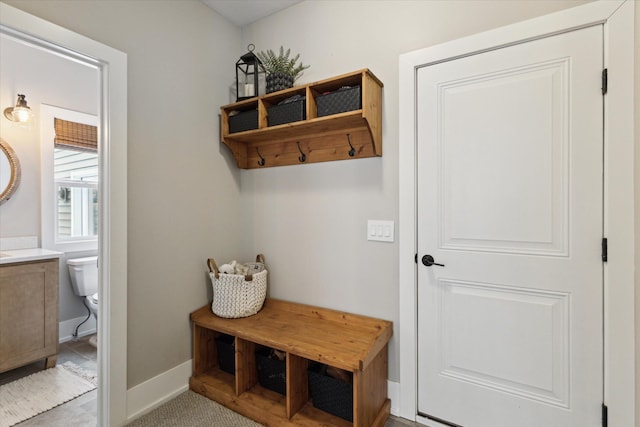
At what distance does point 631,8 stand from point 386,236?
1419 millimetres

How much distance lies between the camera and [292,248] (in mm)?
2211

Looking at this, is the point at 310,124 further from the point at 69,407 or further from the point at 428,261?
the point at 69,407

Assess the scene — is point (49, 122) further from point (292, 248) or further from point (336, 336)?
point (336, 336)

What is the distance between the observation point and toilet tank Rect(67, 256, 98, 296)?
287 cm

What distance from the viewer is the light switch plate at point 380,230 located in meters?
1.83

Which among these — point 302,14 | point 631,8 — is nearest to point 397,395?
point 631,8

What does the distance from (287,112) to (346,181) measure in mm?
547

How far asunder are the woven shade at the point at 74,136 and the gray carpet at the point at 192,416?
2.50 m

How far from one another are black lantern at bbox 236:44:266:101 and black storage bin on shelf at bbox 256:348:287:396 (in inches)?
66.2

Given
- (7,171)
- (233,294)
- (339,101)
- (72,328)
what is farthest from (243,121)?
(72,328)

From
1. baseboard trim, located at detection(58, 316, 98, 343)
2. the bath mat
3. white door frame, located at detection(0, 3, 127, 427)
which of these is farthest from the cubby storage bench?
baseboard trim, located at detection(58, 316, 98, 343)

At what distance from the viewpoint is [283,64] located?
79.7 inches

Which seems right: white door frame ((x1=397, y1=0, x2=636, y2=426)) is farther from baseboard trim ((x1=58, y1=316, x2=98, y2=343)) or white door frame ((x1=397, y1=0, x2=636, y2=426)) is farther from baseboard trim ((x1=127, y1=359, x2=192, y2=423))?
baseboard trim ((x1=58, y1=316, x2=98, y2=343))

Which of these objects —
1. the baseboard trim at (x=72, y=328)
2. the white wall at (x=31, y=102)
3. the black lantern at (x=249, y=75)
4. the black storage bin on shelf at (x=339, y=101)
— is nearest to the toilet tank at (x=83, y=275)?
the white wall at (x=31, y=102)
